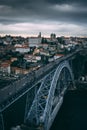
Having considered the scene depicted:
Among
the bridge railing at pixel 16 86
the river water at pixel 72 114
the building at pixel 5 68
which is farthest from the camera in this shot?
the building at pixel 5 68

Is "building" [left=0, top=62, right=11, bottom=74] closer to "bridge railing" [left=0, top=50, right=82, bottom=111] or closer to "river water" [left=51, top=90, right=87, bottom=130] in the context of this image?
"river water" [left=51, top=90, right=87, bottom=130]

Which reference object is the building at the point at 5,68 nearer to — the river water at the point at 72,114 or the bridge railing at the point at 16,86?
the river water at the point at 72,114

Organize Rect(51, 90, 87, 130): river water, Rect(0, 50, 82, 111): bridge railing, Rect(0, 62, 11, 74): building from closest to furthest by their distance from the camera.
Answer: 1. Rect(0, 50, 82, 111): bridge railing
2. Rect(51, 90, 87, 130): river water
3. Rect(0, 62, 11, 74): building

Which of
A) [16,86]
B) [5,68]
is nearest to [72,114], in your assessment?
[16,86]

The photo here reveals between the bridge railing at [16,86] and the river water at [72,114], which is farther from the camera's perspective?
the river water at [72,114]

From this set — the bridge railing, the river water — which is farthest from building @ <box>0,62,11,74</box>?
the bridge railing

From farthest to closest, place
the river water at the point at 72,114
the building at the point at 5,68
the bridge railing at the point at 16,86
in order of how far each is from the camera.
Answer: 1. the building at the point at 5,68
2. the river water at the point at 72,114
3. the bridge railing at the point at 16,86

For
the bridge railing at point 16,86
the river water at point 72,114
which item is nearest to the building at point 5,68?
the river water at point 72,114

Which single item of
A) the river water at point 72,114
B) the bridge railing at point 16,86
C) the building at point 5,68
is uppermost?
the bridge railing at point 16,86

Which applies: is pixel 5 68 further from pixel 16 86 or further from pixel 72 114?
pixel 16 86
